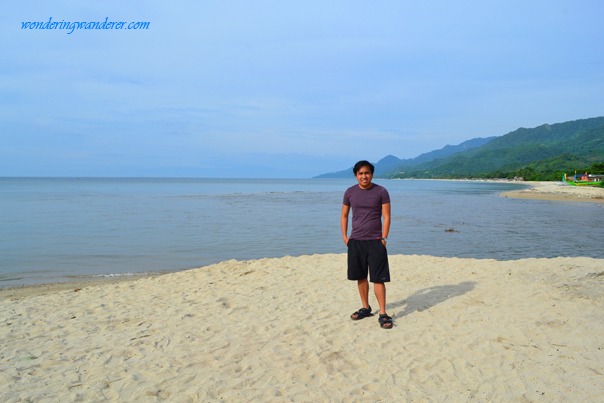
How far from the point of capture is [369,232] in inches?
222

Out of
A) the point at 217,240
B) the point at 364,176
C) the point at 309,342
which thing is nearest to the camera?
the point at 309,342

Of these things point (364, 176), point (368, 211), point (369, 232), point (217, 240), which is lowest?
point (217, 240)

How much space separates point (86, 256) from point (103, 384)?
10.4 metres

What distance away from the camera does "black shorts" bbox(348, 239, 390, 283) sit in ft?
18.4

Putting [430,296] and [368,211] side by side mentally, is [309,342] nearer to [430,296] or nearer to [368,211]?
[368,211]

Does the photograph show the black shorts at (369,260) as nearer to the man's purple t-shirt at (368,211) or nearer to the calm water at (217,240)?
the man's purple t-shirt at (368,211)

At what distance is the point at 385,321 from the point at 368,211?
4.88ft

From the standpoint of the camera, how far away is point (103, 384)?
4.22 metres

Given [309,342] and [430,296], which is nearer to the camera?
[309,342]

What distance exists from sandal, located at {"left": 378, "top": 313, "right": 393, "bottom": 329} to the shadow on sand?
1.61 feet

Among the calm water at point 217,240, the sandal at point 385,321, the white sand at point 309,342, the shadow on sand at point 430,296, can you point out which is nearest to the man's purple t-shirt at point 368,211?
the sandal at point 385,321

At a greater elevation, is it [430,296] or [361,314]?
[361,314]

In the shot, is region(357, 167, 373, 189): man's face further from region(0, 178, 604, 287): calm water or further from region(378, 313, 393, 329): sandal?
region(0, 178, 604, 287): calm water

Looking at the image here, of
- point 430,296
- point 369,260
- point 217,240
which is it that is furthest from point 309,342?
point 217,240
